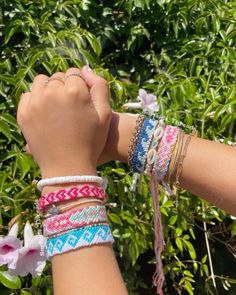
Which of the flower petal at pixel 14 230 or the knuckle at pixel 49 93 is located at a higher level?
the knuckle at pixel 49 93

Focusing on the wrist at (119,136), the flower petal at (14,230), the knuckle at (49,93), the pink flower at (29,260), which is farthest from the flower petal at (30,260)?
the knuckle at (49,93)

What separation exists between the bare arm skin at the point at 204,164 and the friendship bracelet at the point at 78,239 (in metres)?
0.19

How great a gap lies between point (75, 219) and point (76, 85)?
0.21m

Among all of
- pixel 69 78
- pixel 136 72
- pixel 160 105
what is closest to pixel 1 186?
pixel 160 105

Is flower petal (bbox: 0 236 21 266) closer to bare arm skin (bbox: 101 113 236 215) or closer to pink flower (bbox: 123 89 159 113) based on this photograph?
bare arm skin (bbox: 101 113 236 215)

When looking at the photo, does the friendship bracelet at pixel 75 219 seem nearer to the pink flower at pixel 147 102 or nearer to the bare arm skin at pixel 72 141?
the bare arm skin at pixel 72 141

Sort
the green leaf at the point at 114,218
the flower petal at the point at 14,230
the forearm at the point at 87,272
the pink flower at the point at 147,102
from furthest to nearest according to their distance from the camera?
the green leaf at the point at 114,218
the pink flower at the point at 147,102
the flower petal at the point at 14,230
the forearm at the point at 87,272

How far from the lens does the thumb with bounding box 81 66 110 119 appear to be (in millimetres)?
985

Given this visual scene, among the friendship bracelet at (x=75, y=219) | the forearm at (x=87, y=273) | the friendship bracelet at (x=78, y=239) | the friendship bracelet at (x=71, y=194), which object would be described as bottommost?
the forearm at (x=87, y=273)

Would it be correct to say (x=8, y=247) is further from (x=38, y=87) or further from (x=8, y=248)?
(x=38, y=87)

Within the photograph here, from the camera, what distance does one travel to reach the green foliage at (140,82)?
1.81 metres

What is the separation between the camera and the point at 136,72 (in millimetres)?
2465

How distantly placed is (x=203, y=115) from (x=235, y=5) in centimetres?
68

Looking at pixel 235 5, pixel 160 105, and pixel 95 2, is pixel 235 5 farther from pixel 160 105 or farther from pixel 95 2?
pixel 160 105
